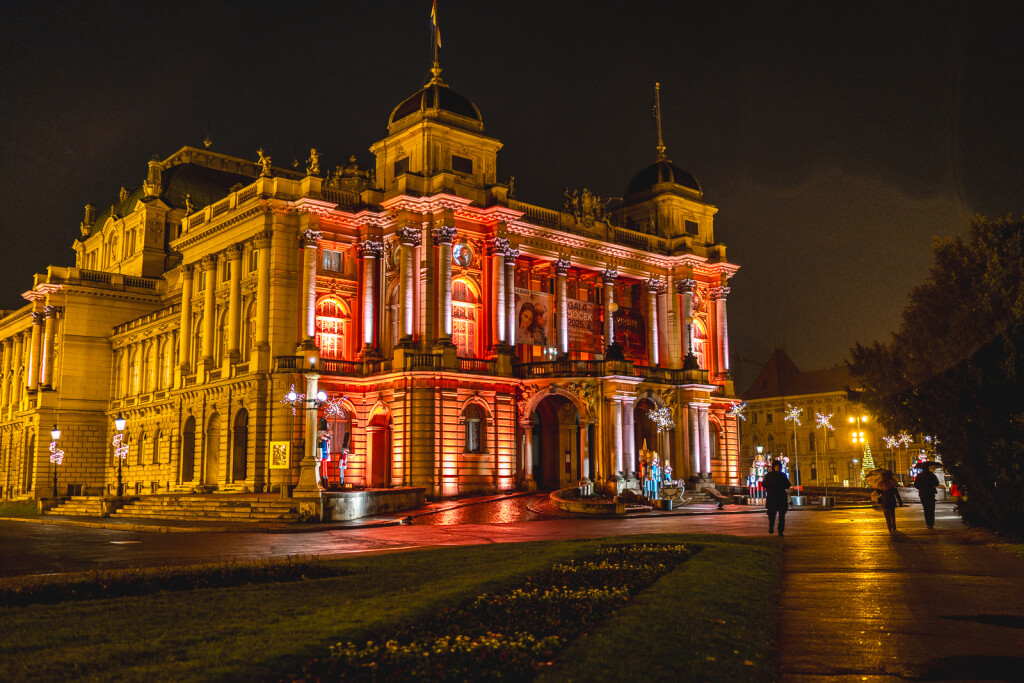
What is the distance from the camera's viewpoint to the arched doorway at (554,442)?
59562 millimetres

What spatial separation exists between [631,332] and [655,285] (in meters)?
4.51

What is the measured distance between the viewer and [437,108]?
2219 inches

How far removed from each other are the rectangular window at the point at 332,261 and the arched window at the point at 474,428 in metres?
11.8

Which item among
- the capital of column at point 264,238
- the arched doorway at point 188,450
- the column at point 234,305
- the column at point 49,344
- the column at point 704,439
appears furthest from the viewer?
the column at point 49,344

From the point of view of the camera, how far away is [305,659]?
8664 millimetres

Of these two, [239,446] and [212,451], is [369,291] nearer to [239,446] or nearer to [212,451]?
[239,446]

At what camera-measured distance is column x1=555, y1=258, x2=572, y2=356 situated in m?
61.5

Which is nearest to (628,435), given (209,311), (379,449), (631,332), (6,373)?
(631,332)

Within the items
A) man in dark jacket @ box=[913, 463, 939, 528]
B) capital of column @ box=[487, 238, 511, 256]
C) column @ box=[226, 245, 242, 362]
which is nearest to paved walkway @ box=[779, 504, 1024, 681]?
man in dark jacket @ box=[913, 463, 939, 528]

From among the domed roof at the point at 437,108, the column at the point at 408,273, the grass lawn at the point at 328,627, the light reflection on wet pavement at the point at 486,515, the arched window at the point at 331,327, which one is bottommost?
the light reflection on wet pavement at the point at 486,515

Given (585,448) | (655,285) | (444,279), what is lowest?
(585,448)

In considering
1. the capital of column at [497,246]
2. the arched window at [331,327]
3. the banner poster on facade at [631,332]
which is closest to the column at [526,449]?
the capital of column at [497,246]

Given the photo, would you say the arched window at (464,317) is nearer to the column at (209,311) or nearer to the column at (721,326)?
the column at (209,311)

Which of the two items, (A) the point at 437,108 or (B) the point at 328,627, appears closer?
(B) the point at 328,627
